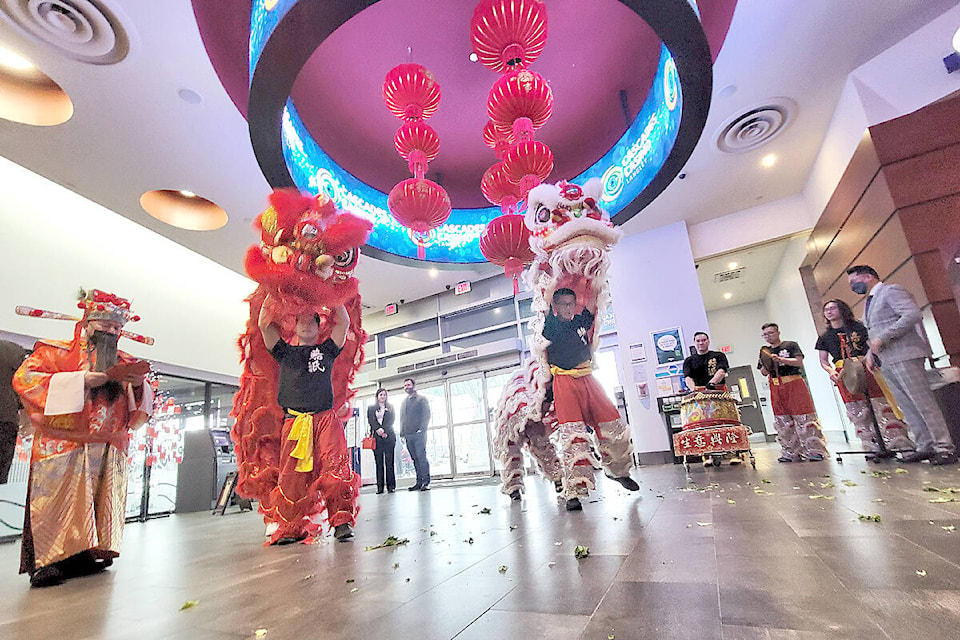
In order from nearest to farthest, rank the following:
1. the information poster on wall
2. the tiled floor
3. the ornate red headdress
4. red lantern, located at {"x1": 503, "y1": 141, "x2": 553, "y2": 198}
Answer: the tiled floor < the ornate red headdress < red lantern, located at {"x1": 503, "y1": 141, "x2": 553, "y2": 198} < the information poster on wall

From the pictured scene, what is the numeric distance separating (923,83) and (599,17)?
120 inches

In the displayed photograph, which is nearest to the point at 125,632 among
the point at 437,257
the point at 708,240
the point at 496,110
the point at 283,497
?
the point at 283,497

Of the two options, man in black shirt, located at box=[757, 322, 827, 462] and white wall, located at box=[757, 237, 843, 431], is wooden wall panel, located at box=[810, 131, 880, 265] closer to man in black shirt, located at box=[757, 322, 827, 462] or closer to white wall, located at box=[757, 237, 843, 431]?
white wall, located at box=[757, 237, 843, 431]

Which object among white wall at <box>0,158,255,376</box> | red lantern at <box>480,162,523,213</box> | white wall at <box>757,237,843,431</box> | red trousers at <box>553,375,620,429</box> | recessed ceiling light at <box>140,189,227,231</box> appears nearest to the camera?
red trousers at <box>553,375,620,429</box>

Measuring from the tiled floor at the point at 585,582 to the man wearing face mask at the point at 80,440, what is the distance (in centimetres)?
15

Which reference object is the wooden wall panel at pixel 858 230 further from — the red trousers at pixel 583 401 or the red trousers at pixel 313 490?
the red trousers at pixel 313 490

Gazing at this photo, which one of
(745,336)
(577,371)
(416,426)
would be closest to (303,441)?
(577,371)

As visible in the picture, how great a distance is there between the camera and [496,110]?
3246 mm

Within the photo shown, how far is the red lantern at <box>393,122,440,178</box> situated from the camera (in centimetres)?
361

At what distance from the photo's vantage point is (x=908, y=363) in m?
3.50

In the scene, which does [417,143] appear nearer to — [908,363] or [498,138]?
[498,138]

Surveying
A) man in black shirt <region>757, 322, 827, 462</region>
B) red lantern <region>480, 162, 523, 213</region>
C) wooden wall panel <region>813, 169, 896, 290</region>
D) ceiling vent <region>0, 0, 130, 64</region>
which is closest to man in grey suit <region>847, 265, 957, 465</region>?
man in black shirt <region>757, 322, 827, 462</region>

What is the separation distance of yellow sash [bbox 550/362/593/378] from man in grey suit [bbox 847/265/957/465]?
245cm

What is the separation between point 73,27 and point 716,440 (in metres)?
6.30
